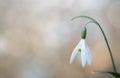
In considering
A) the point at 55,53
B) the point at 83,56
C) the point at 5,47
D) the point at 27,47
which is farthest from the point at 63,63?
the point at 83,56

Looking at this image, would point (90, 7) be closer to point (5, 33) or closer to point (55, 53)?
point (55, 53)

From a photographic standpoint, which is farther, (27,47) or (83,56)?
(27,47)

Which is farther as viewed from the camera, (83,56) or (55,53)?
(55,53)

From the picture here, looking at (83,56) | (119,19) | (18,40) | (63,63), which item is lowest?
(83,56)

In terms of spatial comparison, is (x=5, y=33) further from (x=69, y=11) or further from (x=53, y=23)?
(x=69, y=11)

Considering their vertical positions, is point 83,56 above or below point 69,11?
below

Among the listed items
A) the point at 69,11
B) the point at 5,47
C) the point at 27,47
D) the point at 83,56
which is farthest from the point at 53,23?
the point at 83,56
